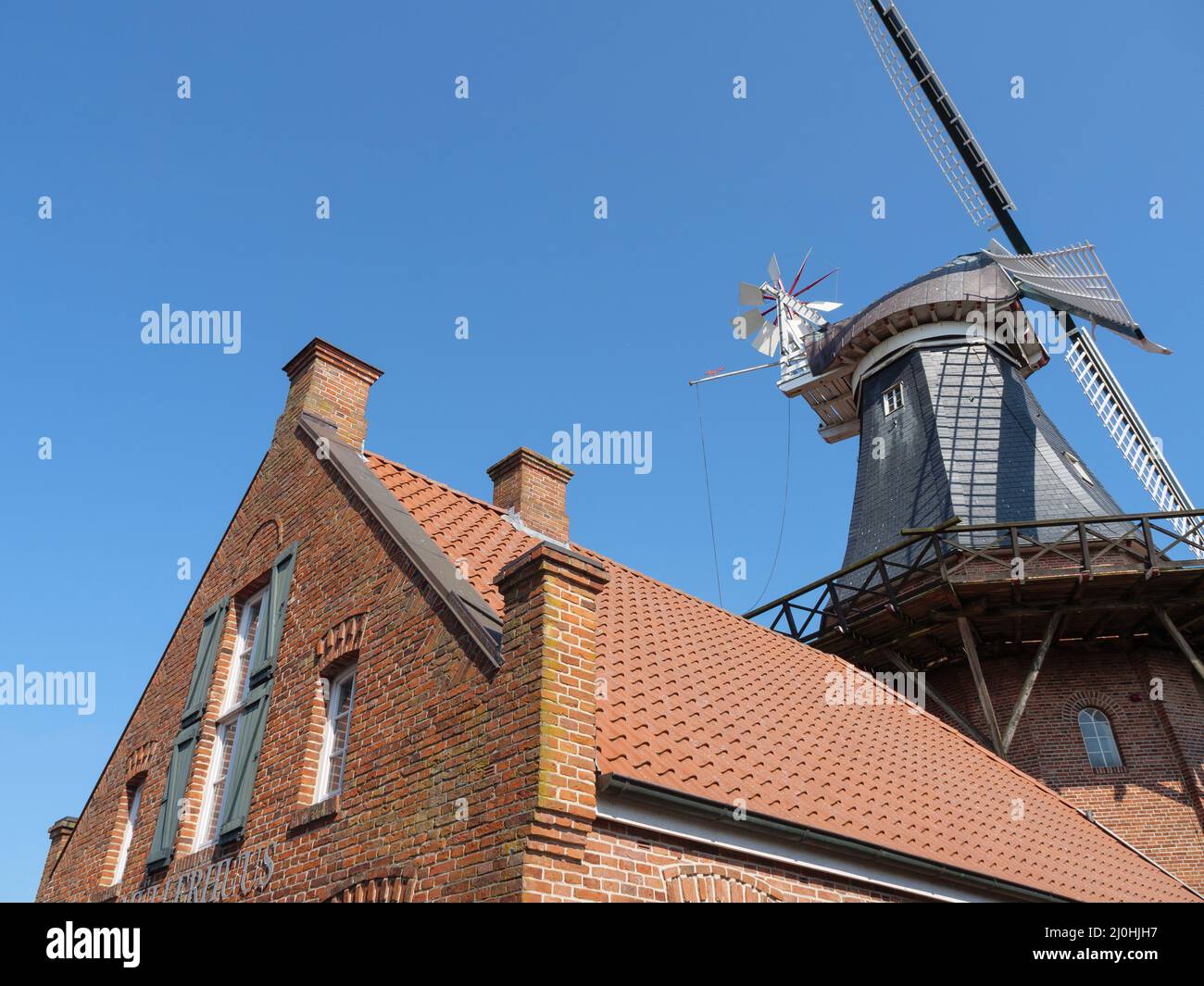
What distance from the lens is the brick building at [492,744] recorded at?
6098mm

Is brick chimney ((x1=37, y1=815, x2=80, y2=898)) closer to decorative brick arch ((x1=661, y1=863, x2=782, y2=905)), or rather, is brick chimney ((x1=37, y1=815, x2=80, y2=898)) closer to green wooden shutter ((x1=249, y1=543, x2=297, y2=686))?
green wooden shutter ((x1=249, y1=543, x2=297, y2=686))

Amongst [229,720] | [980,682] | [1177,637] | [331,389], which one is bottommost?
[229,720]

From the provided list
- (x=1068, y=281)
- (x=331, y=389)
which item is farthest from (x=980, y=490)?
(x=331, y=389)

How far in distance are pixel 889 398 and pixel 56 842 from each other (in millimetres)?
18351

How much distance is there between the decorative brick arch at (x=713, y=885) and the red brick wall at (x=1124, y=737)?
34.9ft

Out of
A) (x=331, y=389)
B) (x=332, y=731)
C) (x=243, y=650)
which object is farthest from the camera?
(x=331, y=389)

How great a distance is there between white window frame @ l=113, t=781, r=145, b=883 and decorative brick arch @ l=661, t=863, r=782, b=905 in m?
7.44

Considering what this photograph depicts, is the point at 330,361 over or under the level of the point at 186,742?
over

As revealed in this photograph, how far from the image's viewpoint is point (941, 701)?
53.4 ft

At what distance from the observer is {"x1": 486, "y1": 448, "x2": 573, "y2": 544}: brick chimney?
37.6ft

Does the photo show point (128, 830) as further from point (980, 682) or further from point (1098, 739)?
point (1098, 739)
